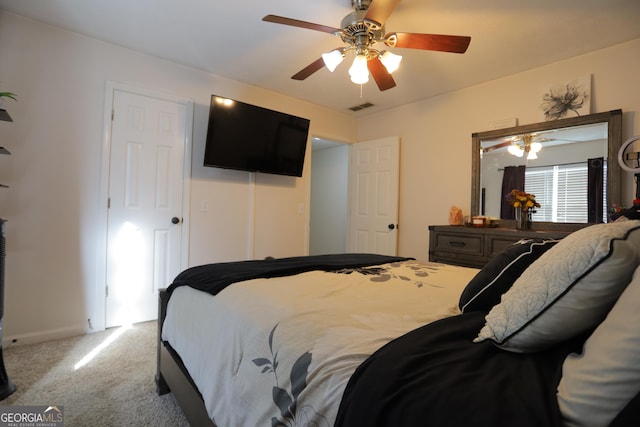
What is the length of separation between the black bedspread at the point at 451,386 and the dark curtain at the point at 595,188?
2.53m

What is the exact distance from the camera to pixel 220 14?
2.29m

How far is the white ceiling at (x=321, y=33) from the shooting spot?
7.11 feet

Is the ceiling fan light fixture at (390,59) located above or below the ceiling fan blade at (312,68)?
below

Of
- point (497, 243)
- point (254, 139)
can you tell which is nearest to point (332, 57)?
point (254, 139)

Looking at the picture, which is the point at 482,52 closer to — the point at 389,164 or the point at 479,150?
the point at 479,150

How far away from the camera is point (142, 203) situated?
2.95m

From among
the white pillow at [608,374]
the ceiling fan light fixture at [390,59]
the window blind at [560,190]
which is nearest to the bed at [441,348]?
the white pillow at [608,374]

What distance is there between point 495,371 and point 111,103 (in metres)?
3.33

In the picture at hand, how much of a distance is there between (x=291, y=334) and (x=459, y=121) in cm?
340

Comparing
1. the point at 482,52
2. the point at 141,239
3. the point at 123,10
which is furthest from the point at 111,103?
the point at 482,52

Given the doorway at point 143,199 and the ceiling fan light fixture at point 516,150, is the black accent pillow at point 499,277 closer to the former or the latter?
the ceiling fan light fixture at point 516,150

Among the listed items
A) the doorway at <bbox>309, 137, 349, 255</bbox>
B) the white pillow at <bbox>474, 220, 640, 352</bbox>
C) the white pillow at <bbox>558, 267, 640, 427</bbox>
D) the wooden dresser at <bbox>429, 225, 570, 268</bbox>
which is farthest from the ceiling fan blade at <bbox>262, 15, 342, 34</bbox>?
the doorway at <bbox>309, 137, 349, 255</bbox>

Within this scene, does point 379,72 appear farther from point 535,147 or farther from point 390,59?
point 535,147

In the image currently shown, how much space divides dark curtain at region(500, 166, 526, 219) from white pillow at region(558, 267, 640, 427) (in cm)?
283
